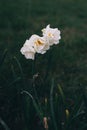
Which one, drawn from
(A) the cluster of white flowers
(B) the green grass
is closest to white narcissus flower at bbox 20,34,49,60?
(A) the cluster of white flowers

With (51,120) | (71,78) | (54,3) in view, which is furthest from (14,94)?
(54,3)

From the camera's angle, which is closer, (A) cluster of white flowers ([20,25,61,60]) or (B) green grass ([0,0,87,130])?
(A) cluster of white flowers ([20,25,61,60])

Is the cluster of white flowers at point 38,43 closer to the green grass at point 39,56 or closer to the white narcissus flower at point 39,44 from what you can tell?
the white narcissus flower at point 39,44

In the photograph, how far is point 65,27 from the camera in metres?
5.78

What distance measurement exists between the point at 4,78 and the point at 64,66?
101 centimetres

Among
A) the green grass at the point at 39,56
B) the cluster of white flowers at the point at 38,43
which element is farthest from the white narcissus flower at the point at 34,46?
the green grass at the point at 39,56

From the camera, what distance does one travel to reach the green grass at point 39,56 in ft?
11.0

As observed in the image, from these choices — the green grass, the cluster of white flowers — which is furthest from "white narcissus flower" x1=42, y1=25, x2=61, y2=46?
the green grass

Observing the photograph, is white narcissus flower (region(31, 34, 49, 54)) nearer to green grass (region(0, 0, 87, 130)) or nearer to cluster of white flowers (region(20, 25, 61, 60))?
cluster of white flowers (region(20, 25, 61, 60))

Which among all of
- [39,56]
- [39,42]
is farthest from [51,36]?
[39,56]

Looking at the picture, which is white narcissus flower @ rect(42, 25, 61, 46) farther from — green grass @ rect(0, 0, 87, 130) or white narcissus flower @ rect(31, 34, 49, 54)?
green grass @ rect(0, 0, 87, 130)

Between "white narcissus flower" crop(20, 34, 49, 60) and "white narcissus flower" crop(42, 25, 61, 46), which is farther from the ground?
"white narcissus flower" crop(42, 25, 61, 46)

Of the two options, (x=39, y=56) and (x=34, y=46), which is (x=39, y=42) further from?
(x=39, y=56)

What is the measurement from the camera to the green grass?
334cm
